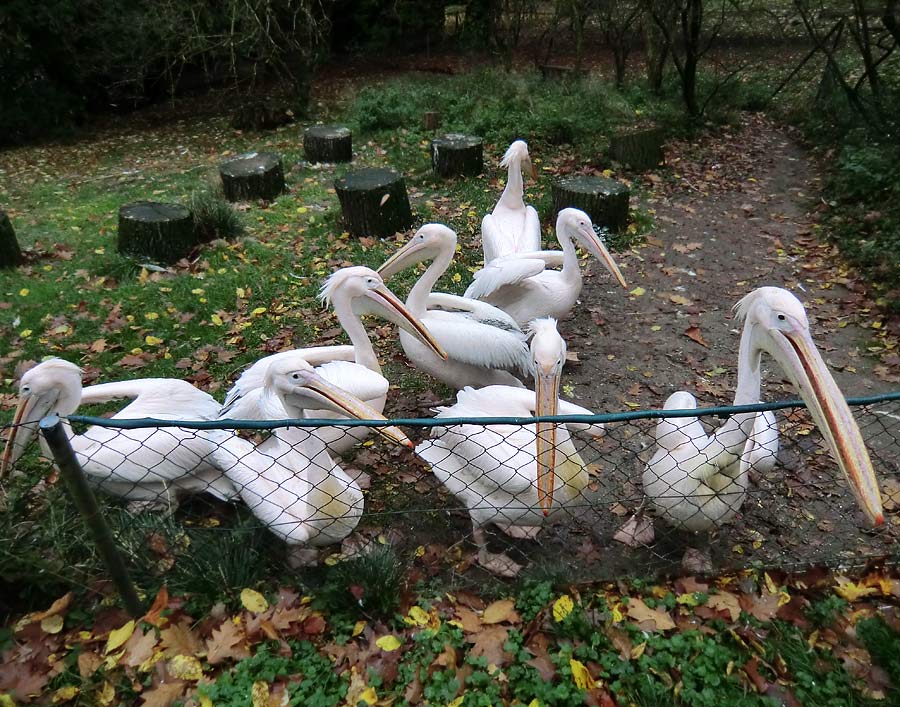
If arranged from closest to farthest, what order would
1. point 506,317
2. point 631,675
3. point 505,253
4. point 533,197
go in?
1. point 631,675
2. point 506,317
3. point 505,253
4. point 533,197

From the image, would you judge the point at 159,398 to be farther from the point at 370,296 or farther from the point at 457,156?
the point at 457,156

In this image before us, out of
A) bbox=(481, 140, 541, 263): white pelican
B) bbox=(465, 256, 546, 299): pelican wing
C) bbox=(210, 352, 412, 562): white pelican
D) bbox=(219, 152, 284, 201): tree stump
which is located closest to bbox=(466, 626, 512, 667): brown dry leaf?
bbox=(210, 352, 412, 562): white pelican

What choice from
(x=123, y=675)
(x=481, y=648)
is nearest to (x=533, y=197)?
(x=481, y=648)

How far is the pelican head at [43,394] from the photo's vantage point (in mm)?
2607

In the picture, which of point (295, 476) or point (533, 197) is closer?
point (295, 476)

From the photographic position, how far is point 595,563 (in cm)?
266

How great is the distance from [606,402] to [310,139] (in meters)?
5.68

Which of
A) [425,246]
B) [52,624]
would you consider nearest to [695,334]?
[425,246]

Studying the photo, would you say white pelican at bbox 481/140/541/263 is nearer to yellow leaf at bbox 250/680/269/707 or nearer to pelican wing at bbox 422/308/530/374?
pelican wing at bbox 422/308/530/374

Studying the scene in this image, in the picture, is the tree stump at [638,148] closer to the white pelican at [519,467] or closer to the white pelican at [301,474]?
the white pelican at [519,467]

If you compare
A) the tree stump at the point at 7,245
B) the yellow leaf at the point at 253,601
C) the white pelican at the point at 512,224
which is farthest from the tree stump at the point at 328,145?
the yellow leaf at the point at 253,601

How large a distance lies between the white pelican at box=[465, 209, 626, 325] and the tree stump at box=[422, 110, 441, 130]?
16.4ft

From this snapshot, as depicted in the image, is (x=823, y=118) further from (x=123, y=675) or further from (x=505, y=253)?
(x=123, y=675)

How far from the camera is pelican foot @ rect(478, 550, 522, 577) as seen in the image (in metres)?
2.57
